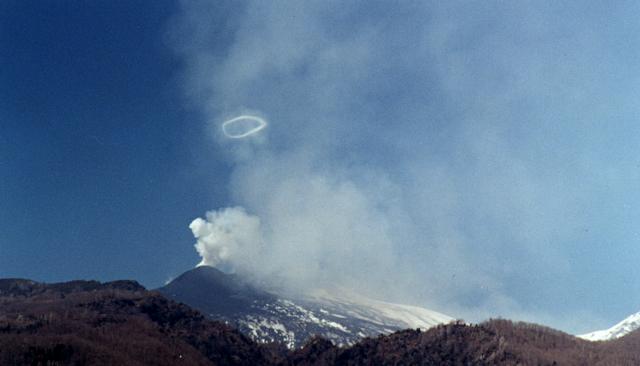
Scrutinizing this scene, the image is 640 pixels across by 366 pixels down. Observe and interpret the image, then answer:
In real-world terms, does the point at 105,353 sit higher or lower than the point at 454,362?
lower

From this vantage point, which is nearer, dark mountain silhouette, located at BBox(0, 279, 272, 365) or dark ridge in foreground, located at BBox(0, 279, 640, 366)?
dark mountain silhouette, located at BBox(0, 279, 272, 365)

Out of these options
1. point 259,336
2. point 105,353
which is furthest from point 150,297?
point 259,336

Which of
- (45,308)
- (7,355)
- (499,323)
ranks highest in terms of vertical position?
(499,323)

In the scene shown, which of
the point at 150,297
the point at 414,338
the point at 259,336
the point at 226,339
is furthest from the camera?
the point at 259,336

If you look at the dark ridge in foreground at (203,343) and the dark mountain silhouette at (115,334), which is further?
the dark ridge in foreground at (203,343)

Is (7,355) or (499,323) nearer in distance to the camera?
(7,355)

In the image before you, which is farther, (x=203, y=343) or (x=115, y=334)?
(x=203, y=343)

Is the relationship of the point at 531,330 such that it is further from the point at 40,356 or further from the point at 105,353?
the point at 40,356

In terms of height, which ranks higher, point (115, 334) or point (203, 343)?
point (203, 343)
